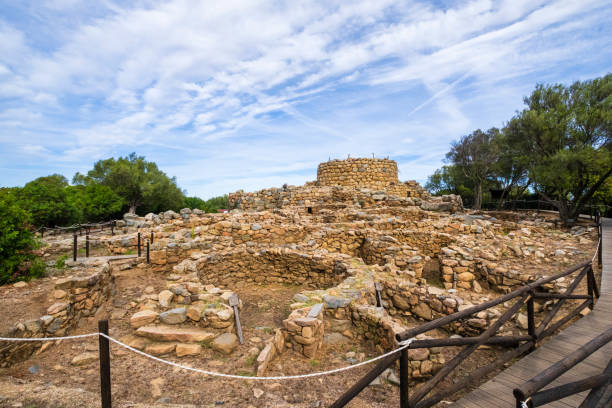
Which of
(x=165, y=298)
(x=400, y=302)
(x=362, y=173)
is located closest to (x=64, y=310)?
(x=165, y=298)

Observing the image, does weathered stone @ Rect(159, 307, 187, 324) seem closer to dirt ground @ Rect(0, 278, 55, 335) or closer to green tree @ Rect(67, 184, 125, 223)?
dirt ground @ Rect(0, 278, 55, 335)

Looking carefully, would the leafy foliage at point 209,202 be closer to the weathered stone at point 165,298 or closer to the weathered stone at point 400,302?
the weathered stone at point 165,298

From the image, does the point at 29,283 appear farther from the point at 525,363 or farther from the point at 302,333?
the point at 525,363

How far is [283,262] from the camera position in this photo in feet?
29.8

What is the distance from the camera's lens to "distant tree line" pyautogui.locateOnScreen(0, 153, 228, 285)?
5.96 metres

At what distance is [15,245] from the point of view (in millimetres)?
5973

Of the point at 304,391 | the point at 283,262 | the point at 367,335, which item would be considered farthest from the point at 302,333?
the point at 283,262

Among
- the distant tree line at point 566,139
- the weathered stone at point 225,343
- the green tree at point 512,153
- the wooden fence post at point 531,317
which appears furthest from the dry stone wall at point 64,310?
the green tree at point 512,153

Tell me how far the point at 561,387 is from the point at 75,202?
3011cm

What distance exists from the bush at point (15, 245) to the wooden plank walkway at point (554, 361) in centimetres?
867

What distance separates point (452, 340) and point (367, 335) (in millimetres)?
2424

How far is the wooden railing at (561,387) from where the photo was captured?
2.02 meters

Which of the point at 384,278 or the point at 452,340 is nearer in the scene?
the point at 452,340

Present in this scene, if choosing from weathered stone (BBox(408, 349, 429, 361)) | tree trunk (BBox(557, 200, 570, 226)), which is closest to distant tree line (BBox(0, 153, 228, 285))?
weathered stone (BBox(408, 349, 429, 361))
